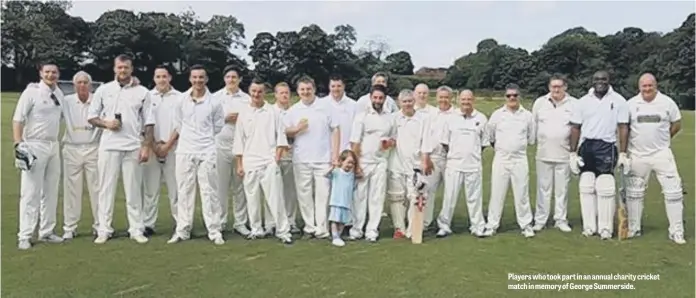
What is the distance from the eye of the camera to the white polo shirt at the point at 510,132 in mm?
9617

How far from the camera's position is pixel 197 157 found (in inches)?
352

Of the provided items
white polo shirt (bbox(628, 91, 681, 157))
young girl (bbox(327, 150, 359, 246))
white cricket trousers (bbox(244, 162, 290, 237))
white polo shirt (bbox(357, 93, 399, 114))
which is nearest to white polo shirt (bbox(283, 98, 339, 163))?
young girl (bbox(327, 150, 359, 246))

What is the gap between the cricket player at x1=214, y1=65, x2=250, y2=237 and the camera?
9.55 metres

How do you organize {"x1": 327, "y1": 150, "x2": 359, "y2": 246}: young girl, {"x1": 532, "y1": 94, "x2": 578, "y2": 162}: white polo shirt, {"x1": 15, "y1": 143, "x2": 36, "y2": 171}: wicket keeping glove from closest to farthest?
{"x1": 15, "y1": 143, "x2": 36, "y2": 171}: wicket keeping glove → {"x1": 327, "y1": 150, "x2": 359, "y2": 246}: young girl → {"x1": 532, "y1": 94, "x2": 578, "y2": 162}: white polo shirt

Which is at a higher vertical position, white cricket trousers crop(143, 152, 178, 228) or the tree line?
the tree line

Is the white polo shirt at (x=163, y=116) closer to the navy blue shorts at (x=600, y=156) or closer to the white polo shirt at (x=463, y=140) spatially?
the white polo shirt at (x=463, y=140)

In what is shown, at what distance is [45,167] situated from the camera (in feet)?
29.0

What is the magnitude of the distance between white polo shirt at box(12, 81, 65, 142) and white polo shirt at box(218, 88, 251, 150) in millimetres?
1770

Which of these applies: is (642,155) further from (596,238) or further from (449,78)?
(449,78)

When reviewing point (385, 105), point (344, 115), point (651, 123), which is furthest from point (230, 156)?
point (651, 123)

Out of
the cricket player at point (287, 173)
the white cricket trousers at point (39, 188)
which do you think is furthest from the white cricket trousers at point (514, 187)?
the white cricket trousers at point (39, 188)

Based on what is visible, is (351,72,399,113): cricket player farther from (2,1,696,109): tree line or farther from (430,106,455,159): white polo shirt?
(2,1,696,109): tree line

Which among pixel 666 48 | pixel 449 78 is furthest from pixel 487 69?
pixel 666 48

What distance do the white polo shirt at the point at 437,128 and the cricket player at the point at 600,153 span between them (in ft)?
4.84
